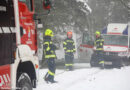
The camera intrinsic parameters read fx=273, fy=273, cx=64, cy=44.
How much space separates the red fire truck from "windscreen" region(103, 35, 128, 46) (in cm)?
1055

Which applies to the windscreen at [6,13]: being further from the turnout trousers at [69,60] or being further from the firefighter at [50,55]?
the turnout trousers at [69,60]

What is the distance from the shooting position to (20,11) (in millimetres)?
6496

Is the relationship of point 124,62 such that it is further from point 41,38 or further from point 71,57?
point 41,38

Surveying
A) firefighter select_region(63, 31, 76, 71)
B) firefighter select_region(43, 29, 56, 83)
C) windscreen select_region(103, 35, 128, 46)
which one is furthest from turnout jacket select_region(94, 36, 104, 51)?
firefighter select_region(43, 29, 56, 83)

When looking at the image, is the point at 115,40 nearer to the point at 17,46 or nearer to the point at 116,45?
the point at 116,45

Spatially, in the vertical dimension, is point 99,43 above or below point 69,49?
above

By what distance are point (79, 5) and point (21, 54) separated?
40.7 feet

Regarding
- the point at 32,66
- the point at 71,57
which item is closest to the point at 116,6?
the point at 71,57

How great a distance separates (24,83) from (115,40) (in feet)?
38.3

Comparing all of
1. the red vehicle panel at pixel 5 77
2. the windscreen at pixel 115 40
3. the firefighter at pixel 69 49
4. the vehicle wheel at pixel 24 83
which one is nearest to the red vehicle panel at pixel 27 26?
the vehicle wheel at pixel 24 83

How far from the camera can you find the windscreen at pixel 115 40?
17.1 meters

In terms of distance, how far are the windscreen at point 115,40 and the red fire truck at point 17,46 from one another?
1055cm

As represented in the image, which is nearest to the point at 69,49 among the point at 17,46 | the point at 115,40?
the point at 115,40

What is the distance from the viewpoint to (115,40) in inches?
683
